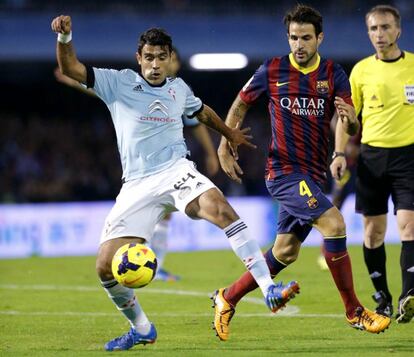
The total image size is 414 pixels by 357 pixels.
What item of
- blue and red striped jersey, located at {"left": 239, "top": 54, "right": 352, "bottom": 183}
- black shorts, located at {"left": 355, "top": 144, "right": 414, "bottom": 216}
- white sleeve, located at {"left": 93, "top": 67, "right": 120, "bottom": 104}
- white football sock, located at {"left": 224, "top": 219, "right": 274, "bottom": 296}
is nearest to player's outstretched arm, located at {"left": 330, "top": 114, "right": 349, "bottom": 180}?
blue and red striped jersey, located at {"left": 239, "top": 54, "right": 352, "bottom": 183}

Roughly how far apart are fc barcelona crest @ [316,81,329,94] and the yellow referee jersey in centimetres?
94

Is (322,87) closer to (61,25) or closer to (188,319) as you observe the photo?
(61,25)

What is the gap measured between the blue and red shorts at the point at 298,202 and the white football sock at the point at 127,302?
1428 millimetres

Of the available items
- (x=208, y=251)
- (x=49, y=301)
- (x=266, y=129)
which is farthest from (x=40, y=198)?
(x=49, y=301)

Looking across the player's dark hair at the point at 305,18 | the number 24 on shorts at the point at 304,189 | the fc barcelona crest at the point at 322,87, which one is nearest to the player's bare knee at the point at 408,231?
the number 24 on shorts at the point at 304,189

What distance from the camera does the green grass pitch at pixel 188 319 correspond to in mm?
7492

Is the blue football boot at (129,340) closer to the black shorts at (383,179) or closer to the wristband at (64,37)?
the wristband at (64,37)

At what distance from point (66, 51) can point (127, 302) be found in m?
1.88

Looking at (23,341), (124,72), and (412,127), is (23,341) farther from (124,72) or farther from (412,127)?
(412,127)

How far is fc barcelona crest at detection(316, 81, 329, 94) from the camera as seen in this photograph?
8.17 m

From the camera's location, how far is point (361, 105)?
30.3 feet

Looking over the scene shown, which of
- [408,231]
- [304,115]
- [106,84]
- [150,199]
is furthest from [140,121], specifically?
[408,231]

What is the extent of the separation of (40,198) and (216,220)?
53.9 feet

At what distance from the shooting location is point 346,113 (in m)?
7.83
